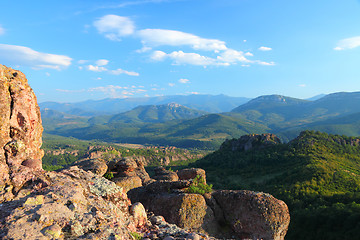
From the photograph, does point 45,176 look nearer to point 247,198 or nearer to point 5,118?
point 5,118

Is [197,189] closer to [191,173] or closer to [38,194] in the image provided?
[38,194]

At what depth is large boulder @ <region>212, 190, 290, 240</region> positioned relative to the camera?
41.2 ft

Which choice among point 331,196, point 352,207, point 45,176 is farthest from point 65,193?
point 331,196

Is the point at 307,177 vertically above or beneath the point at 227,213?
beneath

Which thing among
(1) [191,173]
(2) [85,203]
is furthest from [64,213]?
(1) [191,173]

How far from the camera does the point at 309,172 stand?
161 feet

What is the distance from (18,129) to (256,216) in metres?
15.2

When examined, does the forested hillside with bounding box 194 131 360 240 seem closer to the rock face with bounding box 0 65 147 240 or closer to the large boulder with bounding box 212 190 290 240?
the large boulder with bounding box 212 190 290 240

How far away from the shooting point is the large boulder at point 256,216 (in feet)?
41.2

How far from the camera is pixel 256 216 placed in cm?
1295

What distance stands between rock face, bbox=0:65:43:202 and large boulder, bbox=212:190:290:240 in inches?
468

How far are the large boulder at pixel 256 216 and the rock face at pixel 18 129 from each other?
1190 cm

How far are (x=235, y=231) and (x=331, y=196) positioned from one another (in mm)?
34660

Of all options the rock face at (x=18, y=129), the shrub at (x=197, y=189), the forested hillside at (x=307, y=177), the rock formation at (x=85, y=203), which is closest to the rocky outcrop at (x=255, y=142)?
the forested hillside at (x=307, y=177)
